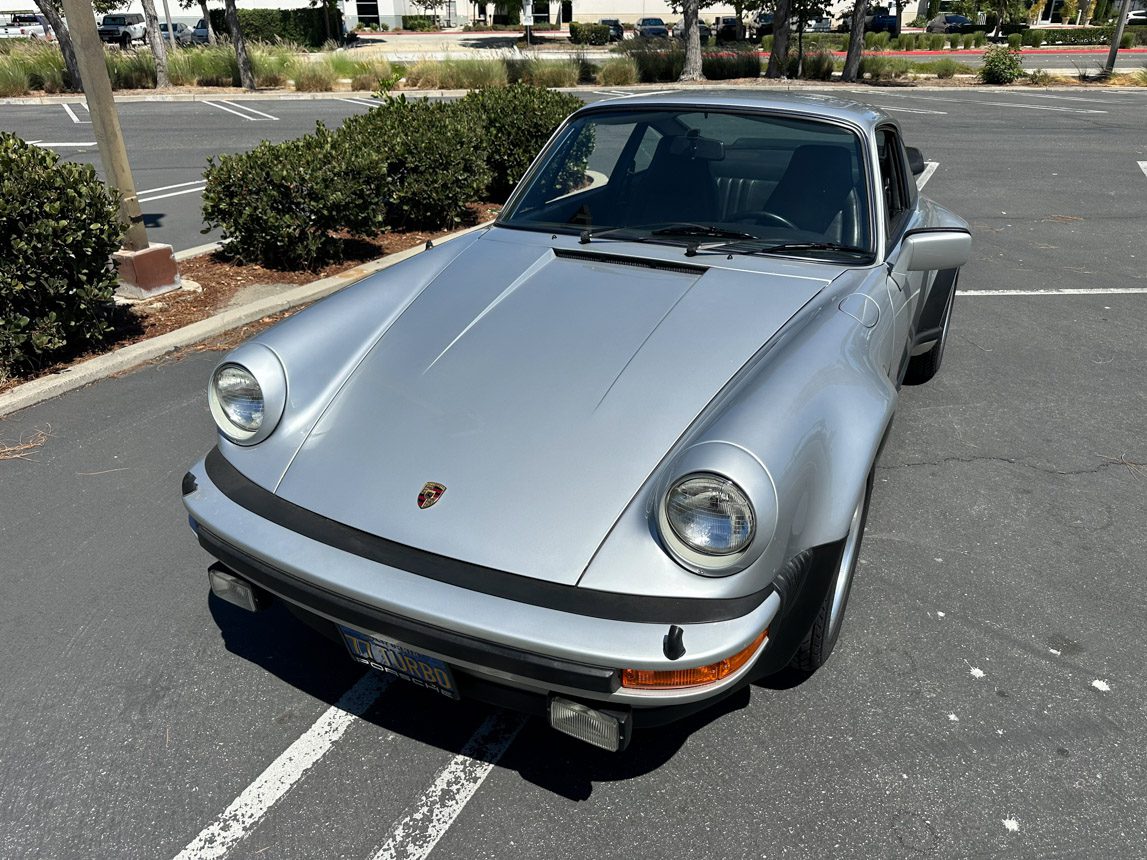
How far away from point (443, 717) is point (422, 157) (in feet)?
19.8

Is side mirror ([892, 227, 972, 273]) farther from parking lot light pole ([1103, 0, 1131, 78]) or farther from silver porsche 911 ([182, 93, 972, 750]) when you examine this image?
parking lot light pole ([1103, 0, 1131, 78])

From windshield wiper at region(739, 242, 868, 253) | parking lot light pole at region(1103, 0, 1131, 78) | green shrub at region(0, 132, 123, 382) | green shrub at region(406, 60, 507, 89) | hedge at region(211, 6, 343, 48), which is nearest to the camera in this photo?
windshield wiper at region(739, 242, 868, 253)

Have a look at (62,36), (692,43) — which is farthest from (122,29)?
(692,43)

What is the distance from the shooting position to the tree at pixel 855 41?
26.9m

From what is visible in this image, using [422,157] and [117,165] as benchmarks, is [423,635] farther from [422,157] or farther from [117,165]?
[422,157]

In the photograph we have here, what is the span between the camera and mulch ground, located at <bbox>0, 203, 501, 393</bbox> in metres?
5.60

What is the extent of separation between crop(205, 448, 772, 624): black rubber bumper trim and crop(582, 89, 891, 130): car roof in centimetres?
238

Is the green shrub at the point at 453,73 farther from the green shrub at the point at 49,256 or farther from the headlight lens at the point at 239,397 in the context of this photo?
the headlight lens at the point at 239,397

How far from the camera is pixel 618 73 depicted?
2695 centimetres

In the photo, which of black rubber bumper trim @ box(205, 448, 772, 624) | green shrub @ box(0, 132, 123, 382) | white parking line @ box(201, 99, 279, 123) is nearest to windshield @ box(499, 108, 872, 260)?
black rubber bumper trim @ box(205, 448, 772, 624)

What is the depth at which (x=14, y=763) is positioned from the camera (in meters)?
2.47

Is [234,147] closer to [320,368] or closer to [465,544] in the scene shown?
[320,368]

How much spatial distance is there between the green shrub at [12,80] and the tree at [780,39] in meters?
22.9

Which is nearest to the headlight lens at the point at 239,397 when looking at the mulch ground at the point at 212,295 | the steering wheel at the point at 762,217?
the steering wheel at the point at 762,217
